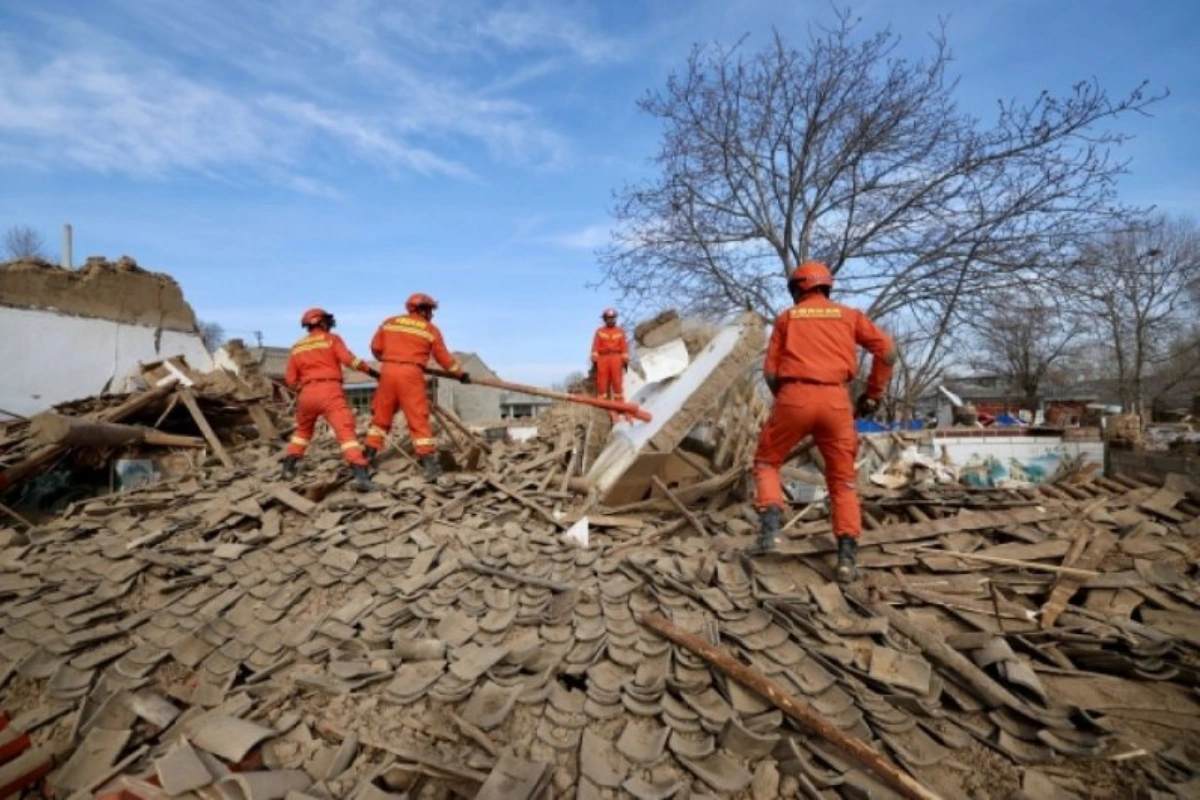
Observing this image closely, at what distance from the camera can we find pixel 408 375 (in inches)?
253

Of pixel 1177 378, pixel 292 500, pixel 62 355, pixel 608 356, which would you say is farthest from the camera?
pixel 1177 378

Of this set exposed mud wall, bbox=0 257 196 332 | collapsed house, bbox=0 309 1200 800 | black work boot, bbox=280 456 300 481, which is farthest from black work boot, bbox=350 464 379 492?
exposed mud wall, bbox=0 257 196 332

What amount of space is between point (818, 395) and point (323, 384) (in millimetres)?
5110

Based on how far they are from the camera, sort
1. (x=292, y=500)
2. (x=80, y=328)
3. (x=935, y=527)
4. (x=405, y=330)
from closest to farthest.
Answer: (x=935, y=527) → (x=292, y=500) → (x=405, y=330) → (x=80, y=328)

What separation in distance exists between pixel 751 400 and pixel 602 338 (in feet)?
12.1

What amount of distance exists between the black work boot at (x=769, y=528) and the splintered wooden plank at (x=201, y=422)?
7718 millimetres

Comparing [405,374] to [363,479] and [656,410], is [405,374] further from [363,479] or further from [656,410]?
[656,410]

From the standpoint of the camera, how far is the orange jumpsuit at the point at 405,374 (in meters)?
6.44

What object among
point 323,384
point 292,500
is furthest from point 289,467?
point 323,384

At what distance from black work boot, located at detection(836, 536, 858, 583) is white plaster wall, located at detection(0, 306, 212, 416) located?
12452mm

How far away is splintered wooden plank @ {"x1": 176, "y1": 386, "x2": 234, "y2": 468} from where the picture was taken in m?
8.80

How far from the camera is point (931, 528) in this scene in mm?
4777

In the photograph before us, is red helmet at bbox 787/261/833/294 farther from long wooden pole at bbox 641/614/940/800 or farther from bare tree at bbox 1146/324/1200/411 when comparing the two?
bare tree at bbox 1146/324/1200/411

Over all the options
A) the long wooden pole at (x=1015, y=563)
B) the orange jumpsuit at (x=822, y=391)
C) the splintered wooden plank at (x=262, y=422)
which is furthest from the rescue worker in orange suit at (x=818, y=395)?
the splintered wooden plank at (x=262, y=422)
